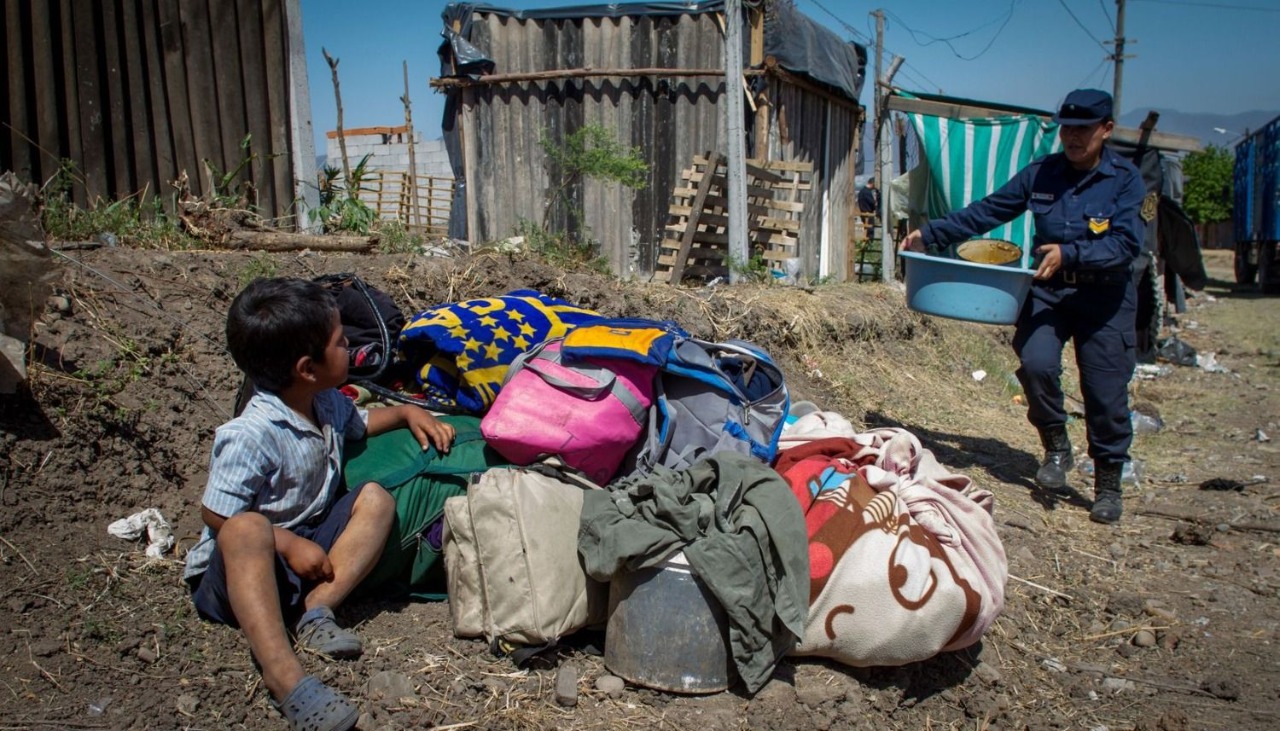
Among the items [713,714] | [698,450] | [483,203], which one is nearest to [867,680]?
[713,714]

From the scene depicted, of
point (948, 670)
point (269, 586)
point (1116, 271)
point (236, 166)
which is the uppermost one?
point (236, 166)

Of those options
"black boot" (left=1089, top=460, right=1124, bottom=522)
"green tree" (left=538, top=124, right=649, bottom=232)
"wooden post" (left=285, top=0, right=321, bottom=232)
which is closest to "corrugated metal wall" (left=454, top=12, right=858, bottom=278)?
"green tree" (left=538, top=124, right=649, bottom=232)

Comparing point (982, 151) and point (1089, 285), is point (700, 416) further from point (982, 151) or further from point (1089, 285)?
point (982, 151)

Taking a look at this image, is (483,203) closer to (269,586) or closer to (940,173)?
(940,173)

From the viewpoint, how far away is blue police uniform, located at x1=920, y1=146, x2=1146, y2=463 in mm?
4074

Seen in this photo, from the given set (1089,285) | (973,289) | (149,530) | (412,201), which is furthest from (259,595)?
(412,201)

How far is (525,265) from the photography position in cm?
494

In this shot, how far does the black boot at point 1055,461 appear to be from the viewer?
176 inches

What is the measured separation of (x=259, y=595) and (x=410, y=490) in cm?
63

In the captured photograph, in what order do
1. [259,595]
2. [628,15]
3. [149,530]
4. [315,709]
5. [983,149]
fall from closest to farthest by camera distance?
[315,709] < [259,595] < [149,530] < [628,15] < [983,149]

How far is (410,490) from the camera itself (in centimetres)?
279

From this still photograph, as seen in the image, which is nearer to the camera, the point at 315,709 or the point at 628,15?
the point at 315,709

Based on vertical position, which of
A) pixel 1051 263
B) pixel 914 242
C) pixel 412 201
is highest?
pixel 412 201

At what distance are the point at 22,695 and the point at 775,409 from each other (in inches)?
94.0
